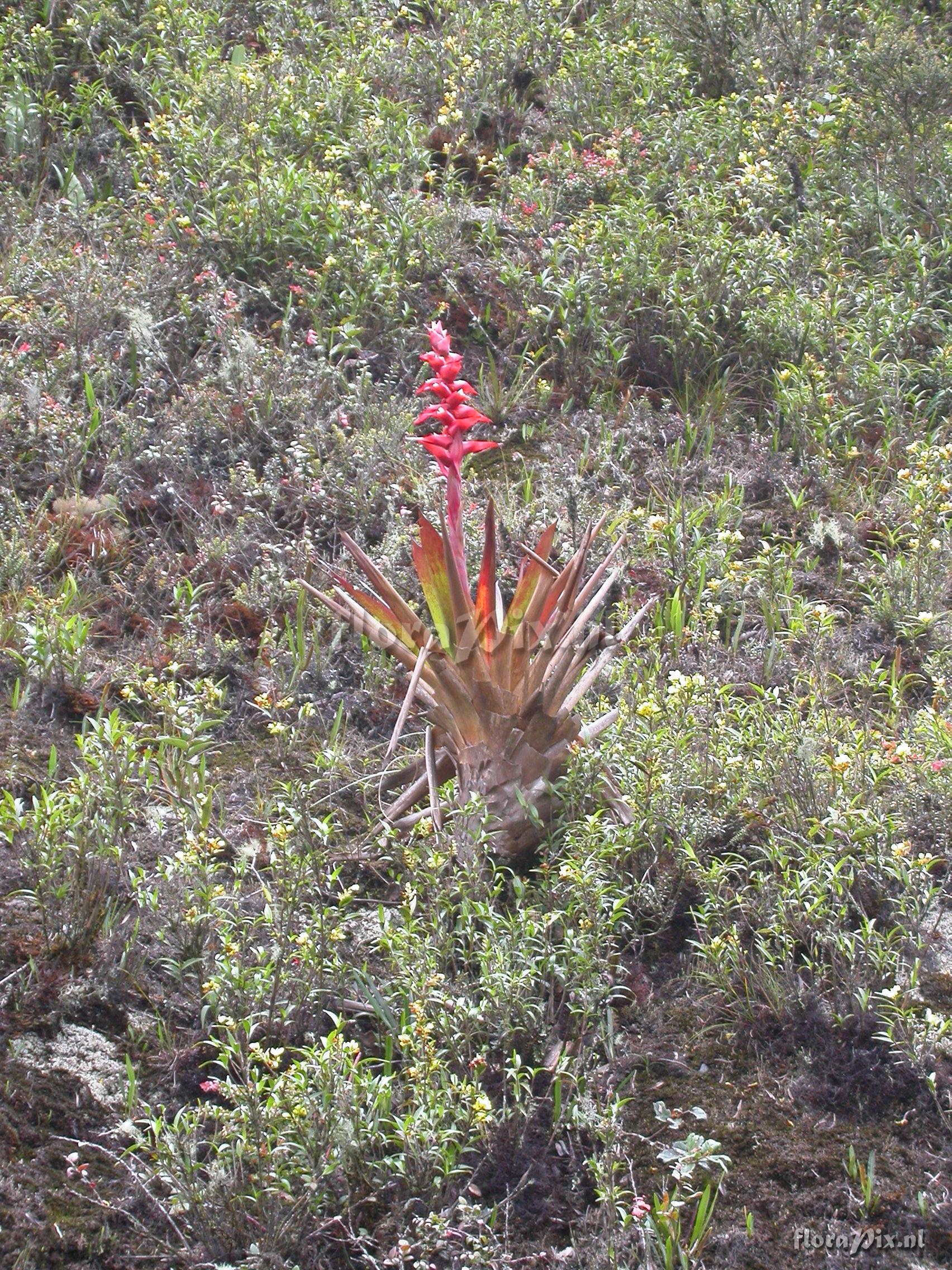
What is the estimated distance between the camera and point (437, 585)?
304 cm

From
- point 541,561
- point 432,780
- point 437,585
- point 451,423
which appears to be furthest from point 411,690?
point 451,423

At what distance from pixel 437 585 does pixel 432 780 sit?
0.51 meters

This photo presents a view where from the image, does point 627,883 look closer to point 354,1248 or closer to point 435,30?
point 354,1248

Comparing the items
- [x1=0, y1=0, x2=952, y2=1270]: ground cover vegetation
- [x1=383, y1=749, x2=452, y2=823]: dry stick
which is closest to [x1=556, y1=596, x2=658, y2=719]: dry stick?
[x1=0, y1=0, x2=952, y2=1270]: ground cover vegetation

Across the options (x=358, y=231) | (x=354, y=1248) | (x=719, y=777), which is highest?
(x=358, y=231)

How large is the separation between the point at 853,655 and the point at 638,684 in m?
0.91

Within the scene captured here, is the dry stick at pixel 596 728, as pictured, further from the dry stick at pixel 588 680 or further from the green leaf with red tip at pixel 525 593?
the green leaf with red tip at pixel 525 593

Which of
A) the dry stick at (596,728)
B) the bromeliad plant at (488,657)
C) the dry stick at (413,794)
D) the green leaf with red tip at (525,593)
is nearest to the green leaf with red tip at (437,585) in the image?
the bromeliad plant at (488,657)

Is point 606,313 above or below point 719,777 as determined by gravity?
above

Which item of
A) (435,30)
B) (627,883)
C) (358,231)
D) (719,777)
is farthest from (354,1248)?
(435,30)

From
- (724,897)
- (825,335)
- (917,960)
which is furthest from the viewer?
(825,335)

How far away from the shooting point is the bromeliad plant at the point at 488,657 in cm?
296

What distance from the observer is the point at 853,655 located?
13.2 feet

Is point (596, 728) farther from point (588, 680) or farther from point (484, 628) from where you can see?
point (484, 628)
